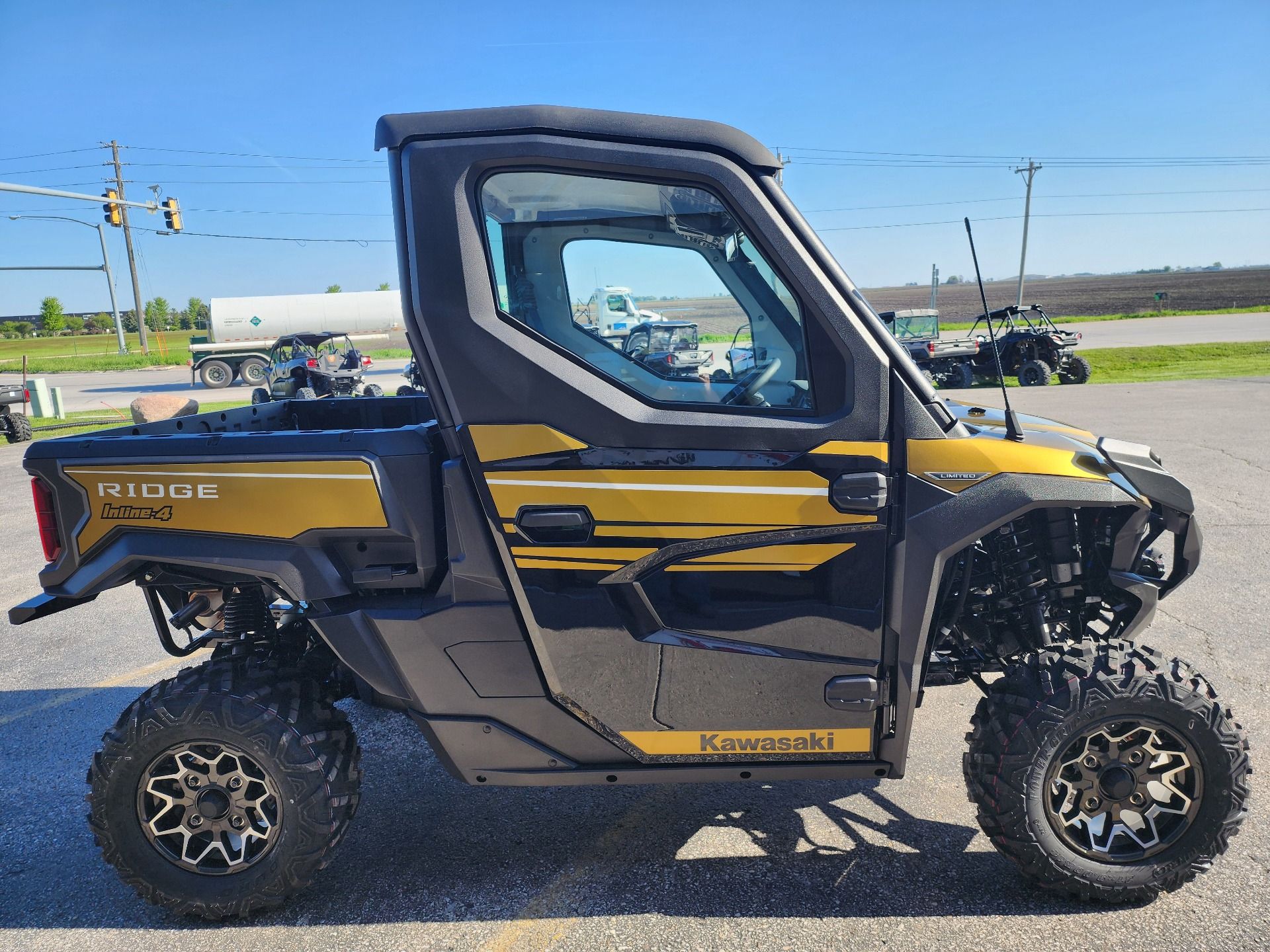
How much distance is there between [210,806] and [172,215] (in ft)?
99.3

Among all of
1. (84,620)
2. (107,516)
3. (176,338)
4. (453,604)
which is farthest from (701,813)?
(176,338)

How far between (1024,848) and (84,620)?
6.04m

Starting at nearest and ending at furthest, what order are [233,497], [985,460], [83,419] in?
1. [985,460]
2. [233,497]
3. [83,419]

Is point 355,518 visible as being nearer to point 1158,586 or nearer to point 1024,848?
point 1024,848

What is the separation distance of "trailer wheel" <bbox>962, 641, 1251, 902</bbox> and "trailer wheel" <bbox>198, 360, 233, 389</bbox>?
34293 mm

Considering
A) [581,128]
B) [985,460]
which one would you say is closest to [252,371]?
[581,128]

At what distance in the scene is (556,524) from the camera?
249 centimetres

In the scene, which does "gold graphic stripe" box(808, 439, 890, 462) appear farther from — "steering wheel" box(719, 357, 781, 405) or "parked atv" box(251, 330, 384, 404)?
"parked atv" box(251, 330, 384, 404)

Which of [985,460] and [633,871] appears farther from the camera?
[633,871]

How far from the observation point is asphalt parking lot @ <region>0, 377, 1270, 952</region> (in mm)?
2627

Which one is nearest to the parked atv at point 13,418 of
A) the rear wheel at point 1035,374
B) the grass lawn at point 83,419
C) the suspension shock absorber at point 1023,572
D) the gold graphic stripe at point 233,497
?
the grass lawn at point 83,419

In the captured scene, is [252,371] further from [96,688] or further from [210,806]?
[210,806]

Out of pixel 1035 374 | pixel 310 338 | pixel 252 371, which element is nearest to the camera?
pixel 1035 374

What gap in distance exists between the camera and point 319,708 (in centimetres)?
285
